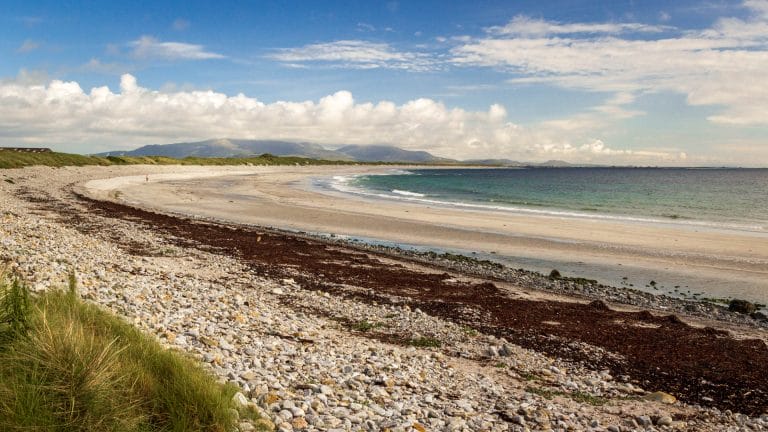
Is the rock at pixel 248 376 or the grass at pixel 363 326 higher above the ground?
the rock at pixel 248 376

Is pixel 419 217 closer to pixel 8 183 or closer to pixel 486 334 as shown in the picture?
pixel 486 334

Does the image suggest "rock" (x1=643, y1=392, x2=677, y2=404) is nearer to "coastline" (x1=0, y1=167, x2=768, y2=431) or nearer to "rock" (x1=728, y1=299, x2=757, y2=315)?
"coastline" (x1=0, y1=167, x2=768, y2=431)

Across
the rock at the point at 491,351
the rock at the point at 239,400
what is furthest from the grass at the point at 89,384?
the rock at the point at 491,351

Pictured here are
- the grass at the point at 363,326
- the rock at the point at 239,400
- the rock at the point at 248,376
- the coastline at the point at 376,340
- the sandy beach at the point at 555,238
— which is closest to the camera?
the rock at the point at 239,400

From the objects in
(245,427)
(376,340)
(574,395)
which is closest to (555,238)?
(376,340)

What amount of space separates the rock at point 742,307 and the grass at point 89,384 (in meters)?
17.1

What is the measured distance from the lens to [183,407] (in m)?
5.75

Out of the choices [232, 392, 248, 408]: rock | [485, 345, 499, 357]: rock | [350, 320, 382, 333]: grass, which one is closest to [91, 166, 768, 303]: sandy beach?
[485, 345, 499, 357]: rock

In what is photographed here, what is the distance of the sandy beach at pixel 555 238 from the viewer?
2252cm

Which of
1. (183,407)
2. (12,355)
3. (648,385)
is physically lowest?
(648,385)

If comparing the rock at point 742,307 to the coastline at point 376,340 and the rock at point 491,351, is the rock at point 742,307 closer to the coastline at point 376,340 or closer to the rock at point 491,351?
the coastline at point 376,340

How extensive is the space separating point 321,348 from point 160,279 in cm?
689

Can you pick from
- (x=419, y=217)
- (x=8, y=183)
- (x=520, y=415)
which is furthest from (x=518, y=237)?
(x=8, y=183)

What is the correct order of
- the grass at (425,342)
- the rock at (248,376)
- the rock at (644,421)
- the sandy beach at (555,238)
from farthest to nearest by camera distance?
the sandy beach at (555,238) → the grass at (425,342) → the rock at (644,421) → the rock at (248,376)
